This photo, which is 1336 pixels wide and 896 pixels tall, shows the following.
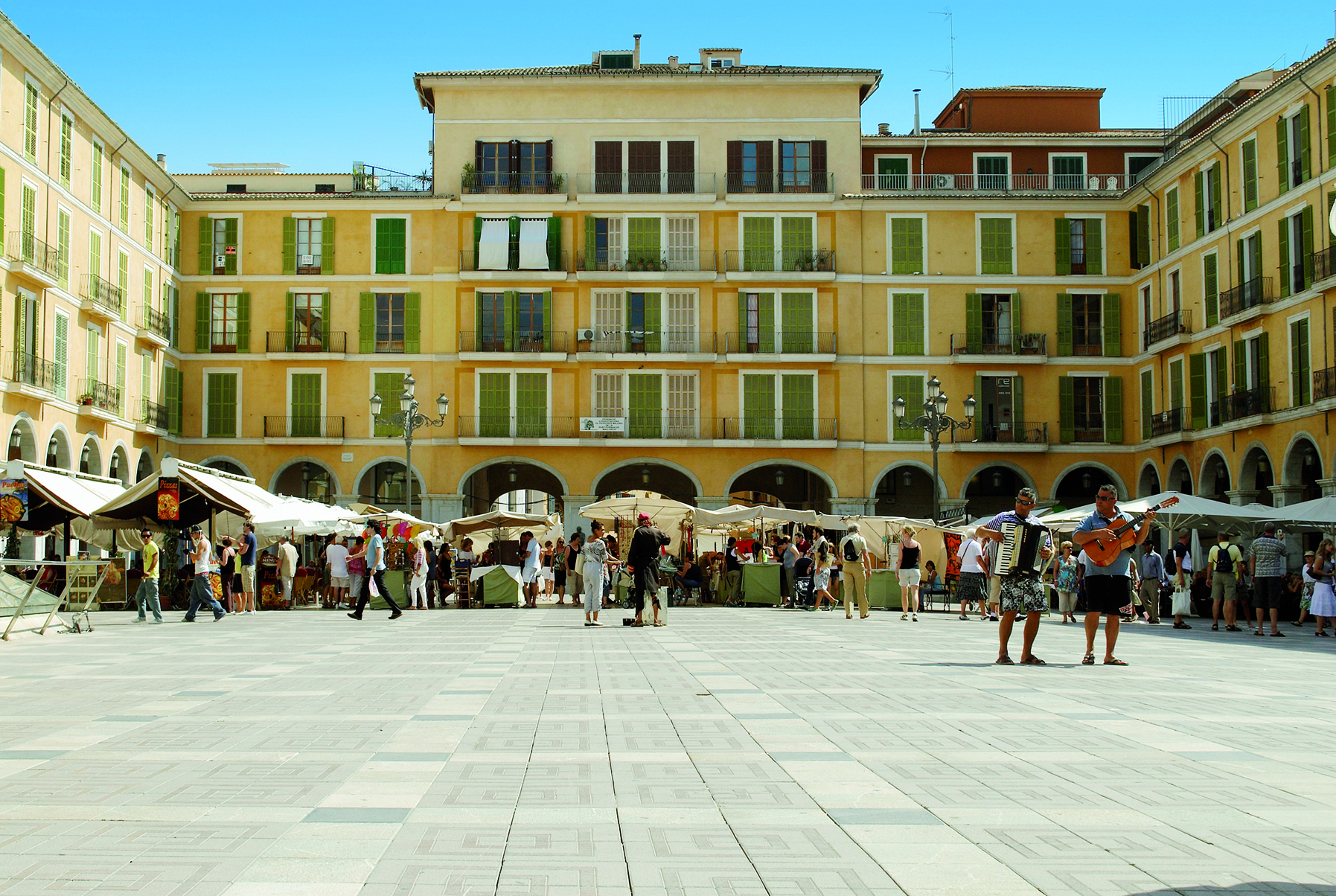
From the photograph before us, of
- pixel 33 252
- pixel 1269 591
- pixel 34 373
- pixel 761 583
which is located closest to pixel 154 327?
pixel 33 252

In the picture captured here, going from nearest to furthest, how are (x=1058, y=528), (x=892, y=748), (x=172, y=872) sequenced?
(x=172, y=872), (x=892, y=748), (x=1058, y=528)

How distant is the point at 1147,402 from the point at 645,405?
16.1 m

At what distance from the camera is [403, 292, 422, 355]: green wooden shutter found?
4303 cm

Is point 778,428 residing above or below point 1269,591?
above

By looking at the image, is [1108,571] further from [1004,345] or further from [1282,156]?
[1004,345]

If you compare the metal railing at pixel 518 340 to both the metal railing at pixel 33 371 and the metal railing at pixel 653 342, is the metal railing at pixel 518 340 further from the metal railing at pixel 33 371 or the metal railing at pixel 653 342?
the metal railing at pixel 33 371

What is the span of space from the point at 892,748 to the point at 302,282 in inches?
1543

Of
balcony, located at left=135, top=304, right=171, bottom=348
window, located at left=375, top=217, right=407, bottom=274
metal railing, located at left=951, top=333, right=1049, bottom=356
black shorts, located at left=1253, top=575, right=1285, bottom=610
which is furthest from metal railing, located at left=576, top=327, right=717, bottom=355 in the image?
black shorts, located at left=1253, top=575, right=1285, bottom=610

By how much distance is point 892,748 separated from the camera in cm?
704

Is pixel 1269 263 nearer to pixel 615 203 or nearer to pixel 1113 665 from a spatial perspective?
pixel 615 203

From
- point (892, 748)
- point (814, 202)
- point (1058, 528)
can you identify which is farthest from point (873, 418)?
point (892, 748)

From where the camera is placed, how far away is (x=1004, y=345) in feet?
141

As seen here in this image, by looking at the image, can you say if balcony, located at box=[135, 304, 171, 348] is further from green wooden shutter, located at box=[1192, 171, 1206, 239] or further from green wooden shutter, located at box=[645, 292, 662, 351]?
green wooden shutter, located at box=[1192, 171, 1206, 239]

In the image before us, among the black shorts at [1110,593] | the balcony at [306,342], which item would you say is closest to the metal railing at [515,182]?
the balcony at [306,342]
